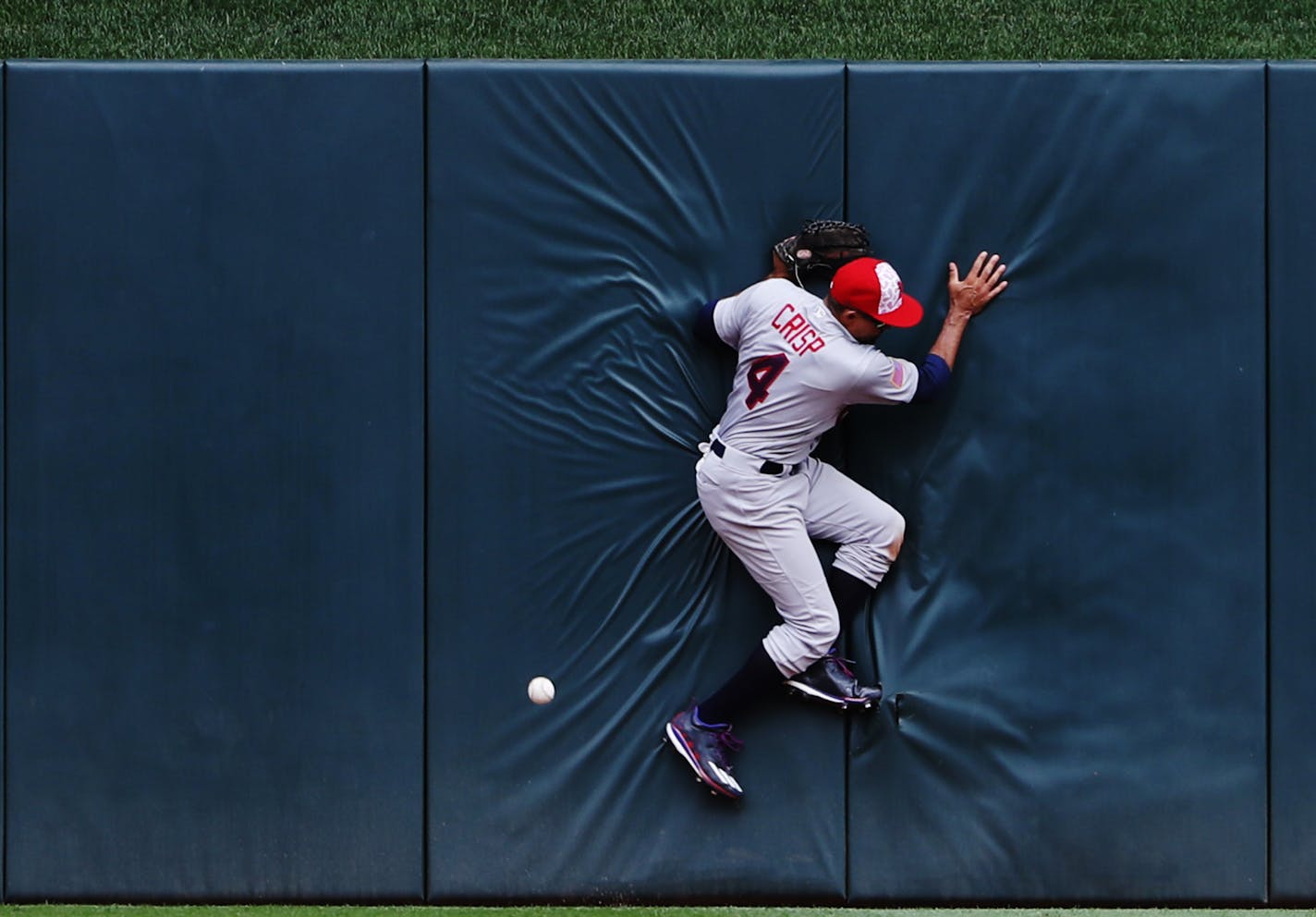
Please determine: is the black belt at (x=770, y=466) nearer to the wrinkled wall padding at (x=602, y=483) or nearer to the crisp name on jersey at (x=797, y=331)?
the wrinkled wall padding at (x=602, y=483)

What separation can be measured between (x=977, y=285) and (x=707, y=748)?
1.84m

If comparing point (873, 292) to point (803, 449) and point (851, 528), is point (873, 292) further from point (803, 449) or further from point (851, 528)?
point (851, 528)

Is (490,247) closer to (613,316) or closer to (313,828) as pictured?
(613,316)

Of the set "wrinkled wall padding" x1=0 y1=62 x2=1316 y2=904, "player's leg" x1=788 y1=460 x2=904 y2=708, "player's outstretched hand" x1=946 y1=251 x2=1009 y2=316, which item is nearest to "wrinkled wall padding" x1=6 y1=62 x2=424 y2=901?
"wrinkled wall padding" x1=0 y1=62 x2=1316 y2=904

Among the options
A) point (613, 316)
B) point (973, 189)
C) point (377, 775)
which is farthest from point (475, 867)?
point (973, 189)

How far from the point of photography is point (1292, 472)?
454 centimetres

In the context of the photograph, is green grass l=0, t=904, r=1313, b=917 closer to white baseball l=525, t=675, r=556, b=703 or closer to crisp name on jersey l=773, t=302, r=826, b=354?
white baseball l=525, t=675, r=556, b=703

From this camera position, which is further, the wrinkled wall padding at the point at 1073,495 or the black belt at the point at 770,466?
the wrinkled wall padding at the point at 1073,495

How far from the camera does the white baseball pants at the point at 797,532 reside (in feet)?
14.3

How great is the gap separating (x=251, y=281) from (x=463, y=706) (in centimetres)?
165

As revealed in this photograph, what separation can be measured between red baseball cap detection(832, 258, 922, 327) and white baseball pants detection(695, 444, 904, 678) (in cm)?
58

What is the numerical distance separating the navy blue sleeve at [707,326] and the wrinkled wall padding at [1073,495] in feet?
1.94

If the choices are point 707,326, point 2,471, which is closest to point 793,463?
point 707,326

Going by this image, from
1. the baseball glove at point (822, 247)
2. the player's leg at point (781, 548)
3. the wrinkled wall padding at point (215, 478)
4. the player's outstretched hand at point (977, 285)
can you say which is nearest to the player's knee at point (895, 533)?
the player's leg at point (781, 548)
